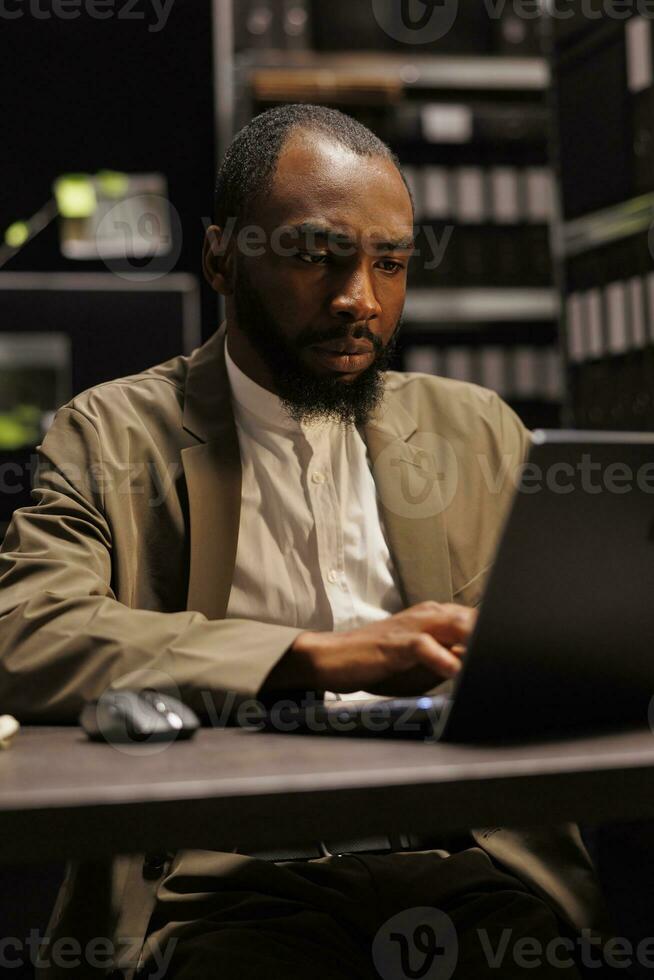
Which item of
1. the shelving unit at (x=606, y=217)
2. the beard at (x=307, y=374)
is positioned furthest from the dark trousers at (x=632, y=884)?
the shelving unit at (x=606, y=217)

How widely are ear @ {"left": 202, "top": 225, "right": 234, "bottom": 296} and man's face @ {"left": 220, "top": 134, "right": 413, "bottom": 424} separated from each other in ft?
0.23

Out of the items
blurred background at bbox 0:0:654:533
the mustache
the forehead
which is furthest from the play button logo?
the mustache

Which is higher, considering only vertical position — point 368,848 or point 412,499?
point 412,499

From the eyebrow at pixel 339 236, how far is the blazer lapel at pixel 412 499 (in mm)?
234

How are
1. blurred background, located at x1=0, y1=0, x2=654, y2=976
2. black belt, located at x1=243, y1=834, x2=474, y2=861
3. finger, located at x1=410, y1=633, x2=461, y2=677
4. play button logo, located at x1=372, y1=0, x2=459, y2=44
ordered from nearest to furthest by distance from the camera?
finger, located at x1=410, y1=633, x2=461, y2=677 → black belt, located at x1=243, y1=834, x2=474, y2=861 → blurred background, located at x1=0, y1=0, x2=654, y2=976 → play button logo, located at x1=372, y1=0, x2=459, y2=44

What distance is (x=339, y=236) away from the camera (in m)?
1.33

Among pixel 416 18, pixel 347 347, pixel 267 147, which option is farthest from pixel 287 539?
pixel 416 18

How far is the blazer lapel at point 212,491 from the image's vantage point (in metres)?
1.30

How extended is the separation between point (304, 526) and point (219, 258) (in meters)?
0.38

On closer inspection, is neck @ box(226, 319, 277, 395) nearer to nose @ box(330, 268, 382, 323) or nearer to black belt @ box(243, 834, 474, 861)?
nose @ box(330, 268, 382, 323)

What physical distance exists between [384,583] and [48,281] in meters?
2.22

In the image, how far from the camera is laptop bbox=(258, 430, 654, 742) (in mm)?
752

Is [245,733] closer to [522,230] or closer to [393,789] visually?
[393,789]
